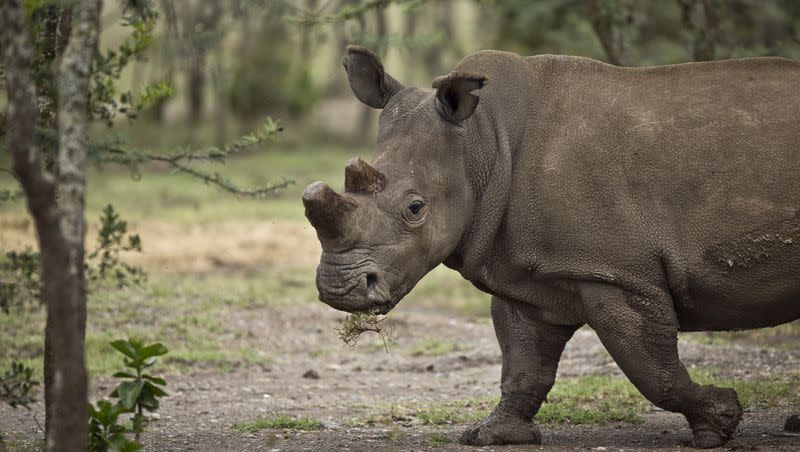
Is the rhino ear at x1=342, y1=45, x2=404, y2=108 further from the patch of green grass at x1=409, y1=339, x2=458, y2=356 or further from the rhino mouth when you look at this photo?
the patch of green grass at x1=409, y1=339, x2=458, y2=356

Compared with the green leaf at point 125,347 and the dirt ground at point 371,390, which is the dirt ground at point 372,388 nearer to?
the dirt ground at point 371,390

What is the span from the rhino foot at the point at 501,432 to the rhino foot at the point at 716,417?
38.6 inches

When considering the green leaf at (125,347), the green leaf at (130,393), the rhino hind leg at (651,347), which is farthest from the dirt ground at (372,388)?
the green leaf at (125,347)

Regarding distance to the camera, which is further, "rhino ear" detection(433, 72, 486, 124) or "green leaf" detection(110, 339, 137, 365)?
"rhino ear" detection(433, 72, 486, 124)

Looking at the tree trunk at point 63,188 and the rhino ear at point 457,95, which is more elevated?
the rhino ear at point 457,95

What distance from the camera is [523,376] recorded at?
7.64m

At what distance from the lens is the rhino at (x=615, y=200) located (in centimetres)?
684

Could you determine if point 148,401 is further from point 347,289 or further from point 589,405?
point 589,405

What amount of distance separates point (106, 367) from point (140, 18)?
4406 millimetres

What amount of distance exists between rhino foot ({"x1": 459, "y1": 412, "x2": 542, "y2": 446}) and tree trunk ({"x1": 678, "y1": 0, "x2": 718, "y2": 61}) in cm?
589

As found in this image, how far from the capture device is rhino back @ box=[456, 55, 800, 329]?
686 centimetres

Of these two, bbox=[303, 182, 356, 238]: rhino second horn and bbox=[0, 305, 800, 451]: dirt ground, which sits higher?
bbox=[303, 182, 356, 238]: rhino second horn

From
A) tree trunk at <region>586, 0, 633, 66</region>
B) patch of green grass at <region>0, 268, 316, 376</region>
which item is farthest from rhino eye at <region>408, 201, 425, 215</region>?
tree trunk at <region>586, 0, 633, 66</region>

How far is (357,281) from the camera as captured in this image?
21.2 feet
